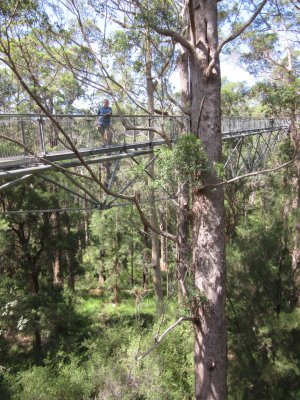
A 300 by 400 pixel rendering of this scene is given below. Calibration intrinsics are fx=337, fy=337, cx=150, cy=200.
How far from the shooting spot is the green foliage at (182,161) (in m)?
3.16

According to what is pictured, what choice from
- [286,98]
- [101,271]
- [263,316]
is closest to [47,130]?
[263,316]

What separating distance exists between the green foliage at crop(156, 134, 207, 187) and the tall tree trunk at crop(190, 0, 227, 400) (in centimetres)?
31

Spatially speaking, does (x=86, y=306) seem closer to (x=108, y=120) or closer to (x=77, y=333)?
(x=77, y=333)

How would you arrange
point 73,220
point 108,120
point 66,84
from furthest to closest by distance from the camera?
point 66,84, point 73,220, point 108,120

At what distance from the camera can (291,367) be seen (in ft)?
21.6

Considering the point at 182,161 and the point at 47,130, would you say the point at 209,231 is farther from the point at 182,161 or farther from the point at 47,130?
the point at 47,130

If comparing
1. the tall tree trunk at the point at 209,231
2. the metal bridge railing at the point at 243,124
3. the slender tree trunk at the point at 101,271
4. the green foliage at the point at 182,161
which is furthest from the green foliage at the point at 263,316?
the slender tree trunk at the point at 101,271

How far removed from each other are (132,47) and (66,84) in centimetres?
1185

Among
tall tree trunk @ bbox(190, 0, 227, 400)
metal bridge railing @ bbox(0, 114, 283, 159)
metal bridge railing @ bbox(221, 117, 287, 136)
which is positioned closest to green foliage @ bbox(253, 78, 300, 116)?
metal bridge railing @ bbox(221, 117, 287, 136)

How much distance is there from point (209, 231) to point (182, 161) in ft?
2.82

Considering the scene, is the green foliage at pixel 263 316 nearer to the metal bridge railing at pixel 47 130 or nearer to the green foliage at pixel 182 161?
the metal bridge railing at pixel 47 130

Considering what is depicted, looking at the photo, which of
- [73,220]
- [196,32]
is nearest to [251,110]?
[73,220]

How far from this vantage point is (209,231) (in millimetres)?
3588

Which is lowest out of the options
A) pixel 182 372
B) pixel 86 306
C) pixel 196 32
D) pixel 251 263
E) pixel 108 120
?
pixel 86 306
